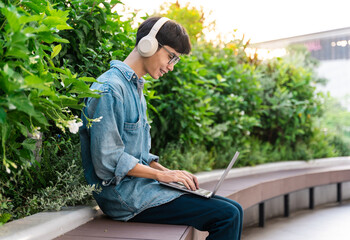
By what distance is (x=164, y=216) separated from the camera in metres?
2.35

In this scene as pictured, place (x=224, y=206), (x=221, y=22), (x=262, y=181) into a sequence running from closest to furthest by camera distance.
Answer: (x=224, y=206), (x=262, y=181), (x=221, y=22)

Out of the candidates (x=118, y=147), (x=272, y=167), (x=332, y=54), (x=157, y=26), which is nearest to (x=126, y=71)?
(x=157, y=26)

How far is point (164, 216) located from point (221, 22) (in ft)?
19.9

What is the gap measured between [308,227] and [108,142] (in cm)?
338

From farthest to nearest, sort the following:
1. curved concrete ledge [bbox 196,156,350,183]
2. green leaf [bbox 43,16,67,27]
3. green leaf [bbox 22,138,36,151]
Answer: curved concrete ledge [bbox 196,156,350,183] < green leaf [bbox 22,138,36,151] < green leaf [bbox 43,16,67,27]

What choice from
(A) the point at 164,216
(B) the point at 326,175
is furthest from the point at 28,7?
(B) the point at 326,175

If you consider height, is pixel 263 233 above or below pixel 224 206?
below

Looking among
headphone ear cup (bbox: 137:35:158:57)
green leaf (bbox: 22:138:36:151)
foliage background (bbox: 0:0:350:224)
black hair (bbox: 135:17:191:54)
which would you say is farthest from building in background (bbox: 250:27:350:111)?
green leaf (bbox: 22:138:36:151)

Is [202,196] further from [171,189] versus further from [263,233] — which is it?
[263,233]

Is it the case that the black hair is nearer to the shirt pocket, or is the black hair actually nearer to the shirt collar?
the shirt collar

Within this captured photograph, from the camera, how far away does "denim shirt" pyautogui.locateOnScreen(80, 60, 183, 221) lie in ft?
7.03

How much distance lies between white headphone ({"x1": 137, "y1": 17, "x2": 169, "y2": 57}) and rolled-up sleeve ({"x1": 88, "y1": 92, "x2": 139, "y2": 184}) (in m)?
0.30

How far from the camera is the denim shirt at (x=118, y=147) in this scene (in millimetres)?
2143

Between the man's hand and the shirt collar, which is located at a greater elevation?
the shirt collar
